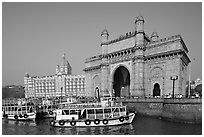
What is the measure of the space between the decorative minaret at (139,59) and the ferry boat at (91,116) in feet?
50.7

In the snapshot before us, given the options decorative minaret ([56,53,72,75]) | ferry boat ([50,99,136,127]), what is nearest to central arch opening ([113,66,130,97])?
ferry boat ([50,99,136,127])

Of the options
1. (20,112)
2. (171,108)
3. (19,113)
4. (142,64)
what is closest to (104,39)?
(142,64)

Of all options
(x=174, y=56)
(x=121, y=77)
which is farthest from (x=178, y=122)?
(x=121, y=77)

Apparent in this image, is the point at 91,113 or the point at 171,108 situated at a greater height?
the point at 171,108

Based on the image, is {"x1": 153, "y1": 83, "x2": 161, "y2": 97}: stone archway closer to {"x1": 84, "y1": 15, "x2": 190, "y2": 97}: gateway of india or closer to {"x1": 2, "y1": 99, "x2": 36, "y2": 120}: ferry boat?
{"x1": 84, "y1": 15, "x2": 190, "y2": 97}: gateway of india

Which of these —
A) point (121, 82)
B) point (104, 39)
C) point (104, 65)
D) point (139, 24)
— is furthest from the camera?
point (121, 82)

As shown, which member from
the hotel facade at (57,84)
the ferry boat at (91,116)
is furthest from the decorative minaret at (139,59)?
the hotel facade at (57,84)

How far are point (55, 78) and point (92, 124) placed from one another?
266ft

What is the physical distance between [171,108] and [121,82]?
25006mm

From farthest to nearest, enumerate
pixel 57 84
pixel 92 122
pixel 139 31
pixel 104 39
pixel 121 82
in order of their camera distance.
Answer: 1. pixel 57 84
2. pixel 121 82
3. pixel 104 39
4. pixel 139 31
5. pixel 92 122

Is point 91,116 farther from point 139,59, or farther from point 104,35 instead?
point 104,35

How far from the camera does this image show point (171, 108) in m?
26.2

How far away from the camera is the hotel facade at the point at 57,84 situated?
9856 cm

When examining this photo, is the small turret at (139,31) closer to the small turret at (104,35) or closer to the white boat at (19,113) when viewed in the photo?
the small turret at (104,35)
